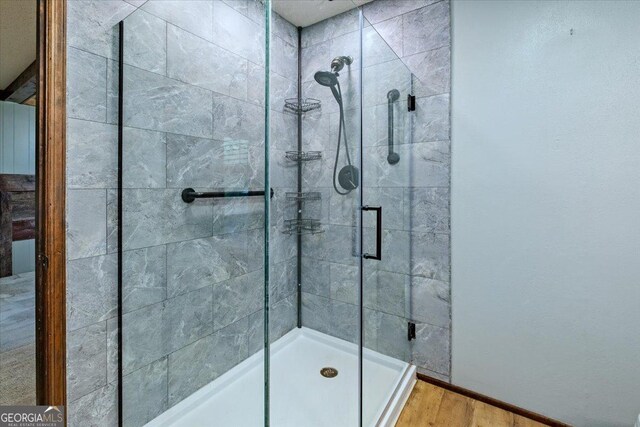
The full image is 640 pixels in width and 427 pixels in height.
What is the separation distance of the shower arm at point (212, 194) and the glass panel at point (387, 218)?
0.59 meters

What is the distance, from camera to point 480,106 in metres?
1.68

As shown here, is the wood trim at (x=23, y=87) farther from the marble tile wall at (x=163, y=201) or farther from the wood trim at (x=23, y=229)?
the wood trim at (x=23, y=229)

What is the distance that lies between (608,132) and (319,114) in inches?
57.6

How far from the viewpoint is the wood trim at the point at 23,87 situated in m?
1.00

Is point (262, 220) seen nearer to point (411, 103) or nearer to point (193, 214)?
point (193, 214)

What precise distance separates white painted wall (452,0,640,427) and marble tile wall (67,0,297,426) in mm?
1176

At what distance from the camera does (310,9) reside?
201 centimetres

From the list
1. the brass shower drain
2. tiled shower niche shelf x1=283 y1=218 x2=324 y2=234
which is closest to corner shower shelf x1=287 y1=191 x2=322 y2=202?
tiled shower niche shelf x1=283 y1=218 x2=324 y2=234

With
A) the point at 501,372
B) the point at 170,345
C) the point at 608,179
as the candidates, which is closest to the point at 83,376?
the point at 170,345

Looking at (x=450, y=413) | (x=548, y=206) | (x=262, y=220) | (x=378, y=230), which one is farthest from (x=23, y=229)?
(x=548, y=206)

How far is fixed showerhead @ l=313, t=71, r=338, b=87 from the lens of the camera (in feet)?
6.01

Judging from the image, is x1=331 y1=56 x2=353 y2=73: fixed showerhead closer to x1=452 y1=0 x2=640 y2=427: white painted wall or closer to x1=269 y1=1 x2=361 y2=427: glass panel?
x1=269 y1=1 x2=361 y2=427: glass panel

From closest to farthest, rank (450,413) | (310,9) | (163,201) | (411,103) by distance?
1. (163,201)
2. (450,413)
3. (411,103)
4. (310,9)

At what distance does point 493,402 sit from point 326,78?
2.11 m
